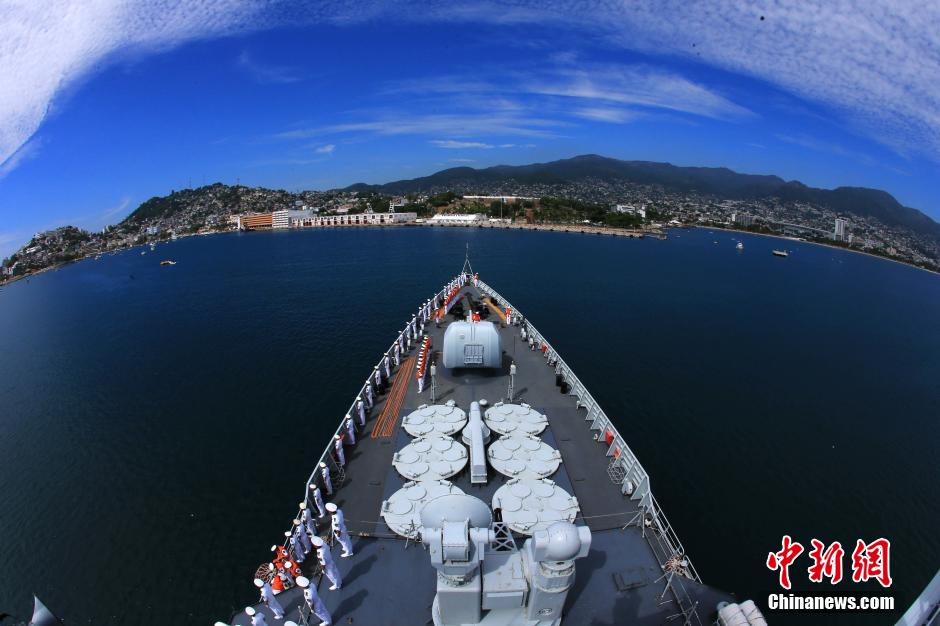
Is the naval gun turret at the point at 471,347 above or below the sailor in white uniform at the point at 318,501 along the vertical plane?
above

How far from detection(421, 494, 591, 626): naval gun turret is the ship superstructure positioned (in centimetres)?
3

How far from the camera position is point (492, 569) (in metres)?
9.62

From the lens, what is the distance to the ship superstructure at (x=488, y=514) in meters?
9.33

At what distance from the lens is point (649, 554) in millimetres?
12352

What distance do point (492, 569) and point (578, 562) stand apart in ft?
12.3

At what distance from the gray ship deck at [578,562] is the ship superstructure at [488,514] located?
39 mm

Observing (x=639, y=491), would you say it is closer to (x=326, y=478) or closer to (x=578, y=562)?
(x=578, y=562)

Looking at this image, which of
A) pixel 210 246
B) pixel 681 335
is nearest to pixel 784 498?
pixel 681 335

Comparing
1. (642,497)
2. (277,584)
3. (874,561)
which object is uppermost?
(642,497)

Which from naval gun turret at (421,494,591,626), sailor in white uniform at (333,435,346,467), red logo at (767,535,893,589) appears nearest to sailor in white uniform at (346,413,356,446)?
sailor in white uniform at (333,435,346,467)

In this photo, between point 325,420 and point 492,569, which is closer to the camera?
point 492,569

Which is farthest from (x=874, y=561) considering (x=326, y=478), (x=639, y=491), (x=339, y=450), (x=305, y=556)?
(x=305, y=556)

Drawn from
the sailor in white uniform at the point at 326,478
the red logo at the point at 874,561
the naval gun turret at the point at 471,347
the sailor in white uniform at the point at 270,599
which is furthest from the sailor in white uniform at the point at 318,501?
the red logo at the point at 874,561

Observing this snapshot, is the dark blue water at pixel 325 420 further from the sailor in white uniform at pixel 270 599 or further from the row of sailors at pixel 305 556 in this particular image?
the sailor in white uniform at pixel 270 599
